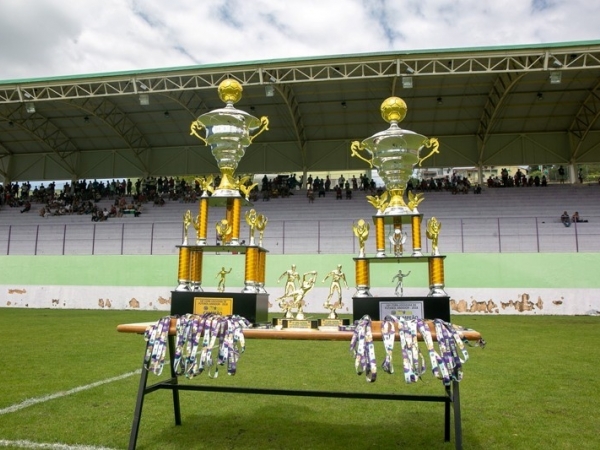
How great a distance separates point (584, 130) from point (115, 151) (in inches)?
1052

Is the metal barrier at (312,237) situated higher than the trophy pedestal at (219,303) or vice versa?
the metal barrier at (312,237)

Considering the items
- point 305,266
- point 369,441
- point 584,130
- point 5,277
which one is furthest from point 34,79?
point 584,130

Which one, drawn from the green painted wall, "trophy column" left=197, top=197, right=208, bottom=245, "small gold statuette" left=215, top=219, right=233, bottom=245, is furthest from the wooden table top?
the green painted wall

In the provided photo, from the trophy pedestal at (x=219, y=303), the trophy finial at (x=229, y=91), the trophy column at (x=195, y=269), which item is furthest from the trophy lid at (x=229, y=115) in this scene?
the trophy pedestal at (x=219, y=303)

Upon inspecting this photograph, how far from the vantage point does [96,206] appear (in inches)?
1061

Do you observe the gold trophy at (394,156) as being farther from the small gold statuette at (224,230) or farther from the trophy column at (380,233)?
the small gold statuette at (224,230)

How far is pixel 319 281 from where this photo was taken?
679 inches

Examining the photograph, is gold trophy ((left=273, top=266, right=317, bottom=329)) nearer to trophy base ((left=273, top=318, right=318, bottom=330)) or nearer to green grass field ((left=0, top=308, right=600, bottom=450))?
trophy base ((left=273, top=318, right=318, bottom=330))

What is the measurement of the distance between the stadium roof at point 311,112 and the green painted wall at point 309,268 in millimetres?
6523

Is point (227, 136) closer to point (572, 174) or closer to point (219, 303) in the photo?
point (219, 303)

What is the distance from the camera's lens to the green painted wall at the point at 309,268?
16.7m

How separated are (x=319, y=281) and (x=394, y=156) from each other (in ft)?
41.8

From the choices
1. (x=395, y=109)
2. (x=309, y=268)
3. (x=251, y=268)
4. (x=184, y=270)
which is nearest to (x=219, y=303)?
(x=251, y=268)

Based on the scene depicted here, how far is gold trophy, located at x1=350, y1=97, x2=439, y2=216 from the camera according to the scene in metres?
4.68
